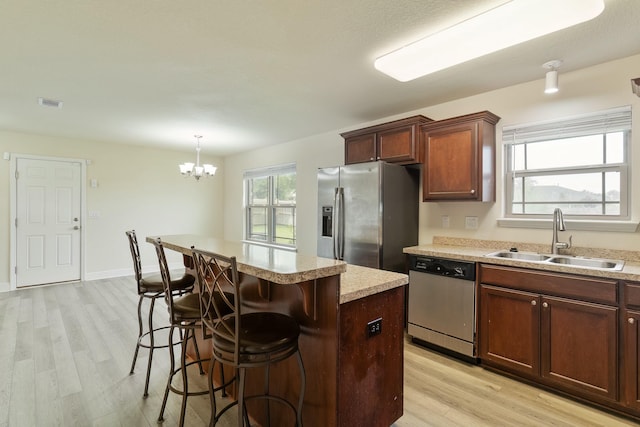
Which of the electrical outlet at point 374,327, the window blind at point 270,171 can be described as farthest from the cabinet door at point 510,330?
the window blind at point 270,171

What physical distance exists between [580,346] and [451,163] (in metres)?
1.68

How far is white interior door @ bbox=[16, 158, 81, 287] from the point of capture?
4.87 meters

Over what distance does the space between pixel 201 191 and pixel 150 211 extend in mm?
1052

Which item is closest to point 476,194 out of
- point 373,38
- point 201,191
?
point 373,38

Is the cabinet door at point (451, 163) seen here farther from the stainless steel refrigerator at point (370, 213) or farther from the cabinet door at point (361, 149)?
the cabinet door at point (361, 149)

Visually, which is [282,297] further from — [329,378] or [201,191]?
[201,191]

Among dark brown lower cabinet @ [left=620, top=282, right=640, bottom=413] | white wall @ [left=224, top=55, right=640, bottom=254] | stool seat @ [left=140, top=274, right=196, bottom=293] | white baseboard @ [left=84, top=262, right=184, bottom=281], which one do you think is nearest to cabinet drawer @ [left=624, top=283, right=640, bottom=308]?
dark brown lower cabinet @ [left=620, top=282, right=640, bottom=413]

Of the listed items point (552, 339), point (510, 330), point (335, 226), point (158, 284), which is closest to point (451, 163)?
point (335, 226)

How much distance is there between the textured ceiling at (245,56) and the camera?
183cm

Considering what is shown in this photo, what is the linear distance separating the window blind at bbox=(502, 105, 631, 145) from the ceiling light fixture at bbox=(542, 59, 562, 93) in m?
0.36

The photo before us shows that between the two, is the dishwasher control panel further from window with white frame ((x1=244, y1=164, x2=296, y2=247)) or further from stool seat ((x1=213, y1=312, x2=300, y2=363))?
window with white frame ((x1=244, y1=164, x2=296, y2=247))

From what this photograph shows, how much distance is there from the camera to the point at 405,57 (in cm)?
230

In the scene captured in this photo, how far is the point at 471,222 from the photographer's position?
317 centimetres

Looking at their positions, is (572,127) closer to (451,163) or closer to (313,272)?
(451,163)
